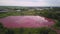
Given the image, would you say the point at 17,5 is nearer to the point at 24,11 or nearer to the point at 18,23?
the point at 24,11

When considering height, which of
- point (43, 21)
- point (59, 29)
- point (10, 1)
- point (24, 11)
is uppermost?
point (10, 1)

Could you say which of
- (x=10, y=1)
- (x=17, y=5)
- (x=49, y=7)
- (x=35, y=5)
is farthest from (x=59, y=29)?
(x=10, y=1)

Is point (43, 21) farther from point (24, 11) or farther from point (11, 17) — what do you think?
point (11, 17)

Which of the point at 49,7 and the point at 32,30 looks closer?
the point at 32,30

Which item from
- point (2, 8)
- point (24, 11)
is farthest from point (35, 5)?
point (2, 8)

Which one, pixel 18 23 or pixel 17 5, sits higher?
pixel 17 5

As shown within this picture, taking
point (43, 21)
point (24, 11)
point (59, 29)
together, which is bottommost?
point (59, 29)
